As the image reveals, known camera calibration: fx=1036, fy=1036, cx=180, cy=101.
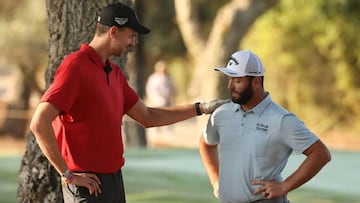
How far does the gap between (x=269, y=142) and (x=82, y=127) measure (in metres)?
1.01

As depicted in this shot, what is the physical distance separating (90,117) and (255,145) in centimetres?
90

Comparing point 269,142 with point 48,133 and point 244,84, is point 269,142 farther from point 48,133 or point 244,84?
point 48,133

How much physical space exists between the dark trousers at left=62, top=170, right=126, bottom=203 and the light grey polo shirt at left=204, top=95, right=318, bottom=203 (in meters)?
0.58

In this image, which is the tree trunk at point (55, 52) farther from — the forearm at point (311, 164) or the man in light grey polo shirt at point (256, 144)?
the forearm at point (311, 164)

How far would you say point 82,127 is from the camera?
5.57 metres

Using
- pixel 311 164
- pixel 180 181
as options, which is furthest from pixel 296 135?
pixel 180 181

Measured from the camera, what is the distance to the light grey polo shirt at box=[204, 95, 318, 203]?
5543 millimetres

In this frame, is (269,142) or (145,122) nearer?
(269,142)

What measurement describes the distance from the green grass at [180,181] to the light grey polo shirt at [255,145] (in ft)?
16.5

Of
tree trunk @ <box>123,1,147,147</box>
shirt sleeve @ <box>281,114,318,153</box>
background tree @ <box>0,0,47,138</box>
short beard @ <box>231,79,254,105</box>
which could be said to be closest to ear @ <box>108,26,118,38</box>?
short beard @ <box>231,79,254,105</box>

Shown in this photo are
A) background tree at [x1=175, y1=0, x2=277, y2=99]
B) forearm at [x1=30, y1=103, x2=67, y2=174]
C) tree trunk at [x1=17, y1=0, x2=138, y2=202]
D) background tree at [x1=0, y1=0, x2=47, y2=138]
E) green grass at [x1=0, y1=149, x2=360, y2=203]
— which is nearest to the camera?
forearm at [x1=30, y1=103, x2=67, y2=174]

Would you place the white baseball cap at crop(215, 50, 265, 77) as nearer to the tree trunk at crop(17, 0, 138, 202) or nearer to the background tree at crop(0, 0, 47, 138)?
the tree trunk at crop(17, 0, 138, 202)

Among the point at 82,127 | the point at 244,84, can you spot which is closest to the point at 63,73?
the point at 82,127

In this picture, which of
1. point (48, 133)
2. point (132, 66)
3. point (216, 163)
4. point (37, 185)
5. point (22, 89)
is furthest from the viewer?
point (22, 89)
